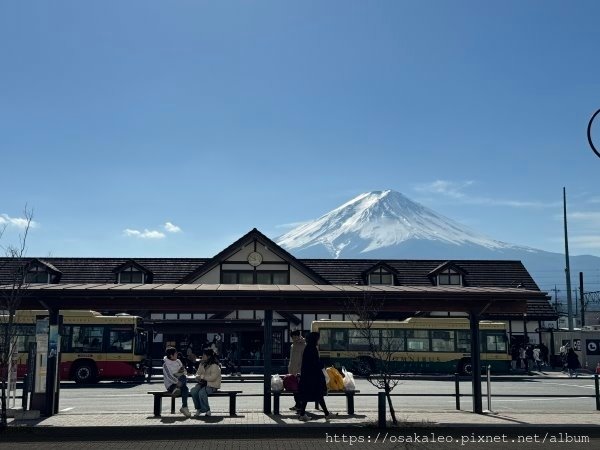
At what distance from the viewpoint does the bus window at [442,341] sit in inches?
1181

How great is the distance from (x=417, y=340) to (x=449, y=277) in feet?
41.7

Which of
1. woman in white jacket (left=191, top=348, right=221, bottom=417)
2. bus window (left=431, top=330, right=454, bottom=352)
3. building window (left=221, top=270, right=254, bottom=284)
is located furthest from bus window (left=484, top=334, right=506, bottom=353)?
woman in white jacket (left=191, top=348, right=221, bottom=417)

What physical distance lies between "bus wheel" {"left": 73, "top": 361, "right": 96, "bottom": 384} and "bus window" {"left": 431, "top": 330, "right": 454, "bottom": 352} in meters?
14.6

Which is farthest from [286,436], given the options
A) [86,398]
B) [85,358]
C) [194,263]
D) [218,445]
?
[194,263]

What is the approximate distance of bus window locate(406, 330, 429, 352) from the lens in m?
29.9

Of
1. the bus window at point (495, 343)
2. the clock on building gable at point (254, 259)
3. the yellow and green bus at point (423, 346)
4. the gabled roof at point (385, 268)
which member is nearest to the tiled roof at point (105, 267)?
the clock on building gable at point (254, 259)

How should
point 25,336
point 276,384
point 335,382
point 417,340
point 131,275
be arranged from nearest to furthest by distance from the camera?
point 276,384 → point 335,382 → point 25,336 → point 417,340 → point 131,275

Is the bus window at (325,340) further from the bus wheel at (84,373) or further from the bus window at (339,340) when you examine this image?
the bus wheel at (84,373)

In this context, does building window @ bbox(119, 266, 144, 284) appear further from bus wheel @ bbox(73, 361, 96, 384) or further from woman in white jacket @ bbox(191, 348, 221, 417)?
woman in white jacket @ bbox(191, 348, 221, 417)

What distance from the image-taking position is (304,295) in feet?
47.8

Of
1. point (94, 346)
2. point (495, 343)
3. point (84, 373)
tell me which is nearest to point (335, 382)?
point (94, 346)

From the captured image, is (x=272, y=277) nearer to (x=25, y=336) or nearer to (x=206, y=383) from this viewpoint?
(x=25, y=336)

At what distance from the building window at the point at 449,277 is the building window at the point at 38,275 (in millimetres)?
24027

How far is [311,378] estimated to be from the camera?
1339cm
